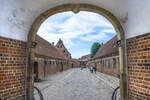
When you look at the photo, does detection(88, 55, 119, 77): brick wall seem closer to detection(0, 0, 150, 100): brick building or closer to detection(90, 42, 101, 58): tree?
detection(0, 0, 150, 100): brick building

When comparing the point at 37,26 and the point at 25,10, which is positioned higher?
the point at 25,10

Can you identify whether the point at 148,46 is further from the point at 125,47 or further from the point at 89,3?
the point at 89,3

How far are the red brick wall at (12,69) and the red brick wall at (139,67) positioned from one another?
2865 millimetres

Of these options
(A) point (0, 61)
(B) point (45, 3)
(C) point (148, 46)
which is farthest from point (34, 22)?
(C) point (148, 46)

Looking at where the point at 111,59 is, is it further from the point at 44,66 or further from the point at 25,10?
the point at 25,10

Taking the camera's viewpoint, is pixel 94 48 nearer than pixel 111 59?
No

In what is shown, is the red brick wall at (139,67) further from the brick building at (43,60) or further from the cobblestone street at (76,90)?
the brick building at (43,60)

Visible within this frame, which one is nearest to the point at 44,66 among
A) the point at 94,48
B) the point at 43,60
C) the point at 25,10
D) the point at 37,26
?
the point at 43,60

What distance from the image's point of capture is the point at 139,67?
2.85m

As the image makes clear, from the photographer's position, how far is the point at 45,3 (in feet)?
11.0

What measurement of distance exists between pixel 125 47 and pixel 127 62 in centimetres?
42

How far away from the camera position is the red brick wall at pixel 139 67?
2.63 m

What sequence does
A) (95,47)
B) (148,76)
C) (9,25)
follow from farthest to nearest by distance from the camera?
(95,47) < (9,25) < (148,76)

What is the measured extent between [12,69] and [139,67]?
3043 millimetres
